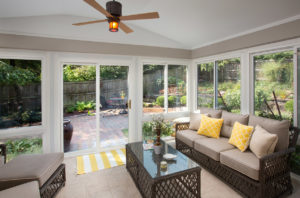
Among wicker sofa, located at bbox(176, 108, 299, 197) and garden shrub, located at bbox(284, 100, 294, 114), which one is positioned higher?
garden shrub, located at bbox(284, 100, 294, 114)

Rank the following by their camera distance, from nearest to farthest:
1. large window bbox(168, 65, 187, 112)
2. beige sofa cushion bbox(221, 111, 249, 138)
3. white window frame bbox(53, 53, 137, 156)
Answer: beige sofa cushion bbox(221, 111, 249, 138) < white window frame bbox(53, 53, 137, 156) < large window bbox(168, 65, 187, 112)

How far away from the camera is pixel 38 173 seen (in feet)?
6.74

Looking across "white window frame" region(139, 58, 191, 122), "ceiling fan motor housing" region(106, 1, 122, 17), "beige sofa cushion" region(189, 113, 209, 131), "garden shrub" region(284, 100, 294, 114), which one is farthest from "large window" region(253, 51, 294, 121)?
"ceiling fan motor housing" region(106, 1, 122, 17)

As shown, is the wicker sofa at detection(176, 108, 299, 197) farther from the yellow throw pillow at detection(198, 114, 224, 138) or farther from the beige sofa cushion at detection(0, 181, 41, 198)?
the beige sofa cushion at detection(0, 181, 41, 198)

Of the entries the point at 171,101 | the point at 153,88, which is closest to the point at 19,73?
the point at 153,88

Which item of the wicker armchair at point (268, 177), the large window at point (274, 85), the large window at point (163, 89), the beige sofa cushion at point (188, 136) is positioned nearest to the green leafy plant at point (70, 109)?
the large window at point (163, 89)

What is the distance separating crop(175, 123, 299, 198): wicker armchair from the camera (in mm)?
2076

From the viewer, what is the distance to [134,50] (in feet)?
13.4

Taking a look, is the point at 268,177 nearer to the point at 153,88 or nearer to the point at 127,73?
the point at 153,88

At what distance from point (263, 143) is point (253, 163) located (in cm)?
32

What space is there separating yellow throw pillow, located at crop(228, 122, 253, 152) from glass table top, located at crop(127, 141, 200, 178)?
835mm

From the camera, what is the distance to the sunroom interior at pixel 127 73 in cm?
273

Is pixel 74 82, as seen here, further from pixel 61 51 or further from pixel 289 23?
pixel 289 23

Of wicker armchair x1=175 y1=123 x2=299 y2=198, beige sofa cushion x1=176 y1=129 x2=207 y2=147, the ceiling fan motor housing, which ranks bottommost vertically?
wicker armchair x1=175 y1=123 x2=299 y2=198
